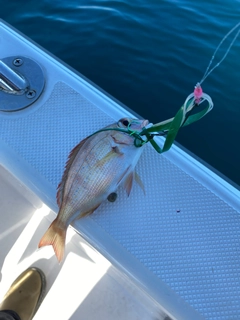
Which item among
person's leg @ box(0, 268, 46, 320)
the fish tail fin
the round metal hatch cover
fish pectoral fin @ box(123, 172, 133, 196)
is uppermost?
the round metal hatch cover

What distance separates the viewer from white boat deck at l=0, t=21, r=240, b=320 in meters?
1.45

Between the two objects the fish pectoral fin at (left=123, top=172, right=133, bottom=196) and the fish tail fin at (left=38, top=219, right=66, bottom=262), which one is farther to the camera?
the fish pectoral fin at (left=123, top=172, right=133, bottom=196)

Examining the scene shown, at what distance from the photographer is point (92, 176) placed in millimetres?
1590

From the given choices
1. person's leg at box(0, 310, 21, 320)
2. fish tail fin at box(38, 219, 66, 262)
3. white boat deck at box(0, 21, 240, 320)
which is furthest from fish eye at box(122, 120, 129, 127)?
person's leg at box(0, 310, 21, 320)

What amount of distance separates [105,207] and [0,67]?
1.15 metres

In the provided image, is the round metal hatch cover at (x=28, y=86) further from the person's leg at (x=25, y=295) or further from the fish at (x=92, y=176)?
the person's leg at (x=25, y=295)

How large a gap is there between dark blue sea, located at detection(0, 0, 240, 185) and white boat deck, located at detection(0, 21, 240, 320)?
4.78 feet

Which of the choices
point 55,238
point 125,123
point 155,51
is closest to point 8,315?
point 55,238

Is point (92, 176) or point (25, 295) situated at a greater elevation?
point (92, 176)

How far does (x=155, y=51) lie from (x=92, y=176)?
292cm

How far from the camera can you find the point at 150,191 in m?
1.70

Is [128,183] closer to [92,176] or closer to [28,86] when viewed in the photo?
[92,176]

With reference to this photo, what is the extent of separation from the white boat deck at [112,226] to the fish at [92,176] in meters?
0.08

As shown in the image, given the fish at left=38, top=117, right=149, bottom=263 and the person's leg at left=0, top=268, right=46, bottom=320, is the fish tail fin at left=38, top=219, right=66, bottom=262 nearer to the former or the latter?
the fish at left=38, top=117, right=149, bottom=263
